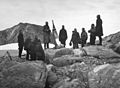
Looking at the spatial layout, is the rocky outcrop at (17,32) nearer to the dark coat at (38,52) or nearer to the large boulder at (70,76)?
the dark coat at (38,52)

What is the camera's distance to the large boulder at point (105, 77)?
1436 centimetres

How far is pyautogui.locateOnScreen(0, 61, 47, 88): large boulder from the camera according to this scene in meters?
14.6

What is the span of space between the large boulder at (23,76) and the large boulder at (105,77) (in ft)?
9.50

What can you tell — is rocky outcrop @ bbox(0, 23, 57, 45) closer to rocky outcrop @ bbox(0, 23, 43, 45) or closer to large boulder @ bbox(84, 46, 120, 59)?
rocky outcrop @ bbox(0, 23, 43, 45)


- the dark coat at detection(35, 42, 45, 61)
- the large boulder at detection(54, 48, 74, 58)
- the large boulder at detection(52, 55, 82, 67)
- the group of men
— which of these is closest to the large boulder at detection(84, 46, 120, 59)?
the large boulder at detection(54, 48, 74, 58)

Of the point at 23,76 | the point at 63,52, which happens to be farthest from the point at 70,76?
the point at 63,52

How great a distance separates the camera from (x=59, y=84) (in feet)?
50.8

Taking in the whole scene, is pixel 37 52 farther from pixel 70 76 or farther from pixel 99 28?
pixel 99 28

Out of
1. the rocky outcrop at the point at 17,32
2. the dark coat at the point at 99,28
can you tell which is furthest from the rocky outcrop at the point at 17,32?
Result: the dark coat at the point at 99,28

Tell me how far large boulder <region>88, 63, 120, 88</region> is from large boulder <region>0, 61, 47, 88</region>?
9.50ft

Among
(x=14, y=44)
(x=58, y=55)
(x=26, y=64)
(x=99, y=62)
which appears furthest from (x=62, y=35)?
(x=14, y=44)

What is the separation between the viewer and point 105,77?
48.9 ft

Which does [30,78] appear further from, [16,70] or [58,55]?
[58,55]

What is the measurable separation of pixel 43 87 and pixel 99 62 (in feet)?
20.9
